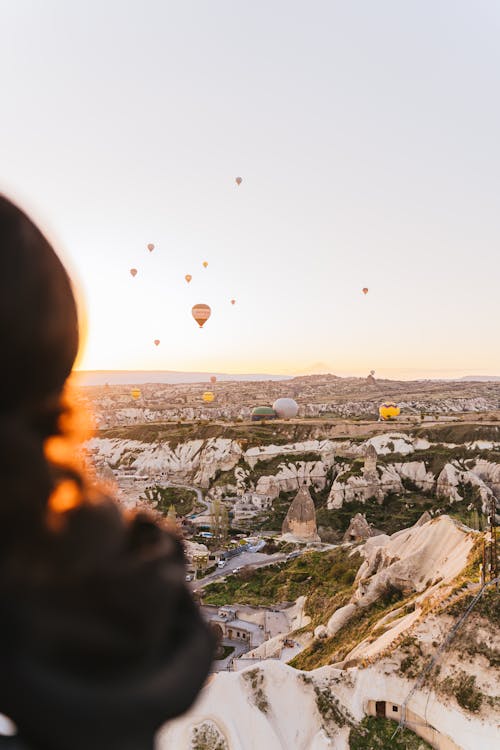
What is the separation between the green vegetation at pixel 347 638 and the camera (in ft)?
45.3

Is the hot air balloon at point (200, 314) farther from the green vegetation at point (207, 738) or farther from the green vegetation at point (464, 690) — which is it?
the green vegetation at point (207, 738)

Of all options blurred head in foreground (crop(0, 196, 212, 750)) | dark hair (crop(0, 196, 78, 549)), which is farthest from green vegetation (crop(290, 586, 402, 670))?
dark hair (crop(0, 196, 78, 549))

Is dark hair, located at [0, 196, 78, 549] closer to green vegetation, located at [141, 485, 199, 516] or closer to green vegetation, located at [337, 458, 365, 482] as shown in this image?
green vegetation, located at [141, 485, 199, 516]

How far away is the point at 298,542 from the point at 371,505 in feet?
27.9

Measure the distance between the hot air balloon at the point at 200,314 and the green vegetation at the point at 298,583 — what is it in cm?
1397

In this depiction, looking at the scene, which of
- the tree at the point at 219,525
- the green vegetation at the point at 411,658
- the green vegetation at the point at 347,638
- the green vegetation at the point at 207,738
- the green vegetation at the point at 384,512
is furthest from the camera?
the green vegetation at the point at 384,512

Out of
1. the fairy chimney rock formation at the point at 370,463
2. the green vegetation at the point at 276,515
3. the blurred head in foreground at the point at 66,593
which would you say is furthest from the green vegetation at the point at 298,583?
the blurred head in foreground at the point at 66,593

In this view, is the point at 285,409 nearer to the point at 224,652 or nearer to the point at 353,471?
the point at 353,471

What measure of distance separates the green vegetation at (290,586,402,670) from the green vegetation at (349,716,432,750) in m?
2.82

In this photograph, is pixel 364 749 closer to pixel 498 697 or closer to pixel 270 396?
pixel 498 697

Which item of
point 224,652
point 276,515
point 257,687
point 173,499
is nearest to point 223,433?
point 173,499

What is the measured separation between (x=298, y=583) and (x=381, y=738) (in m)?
12.2

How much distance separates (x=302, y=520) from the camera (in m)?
30.6

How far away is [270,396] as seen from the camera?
10538 cm
